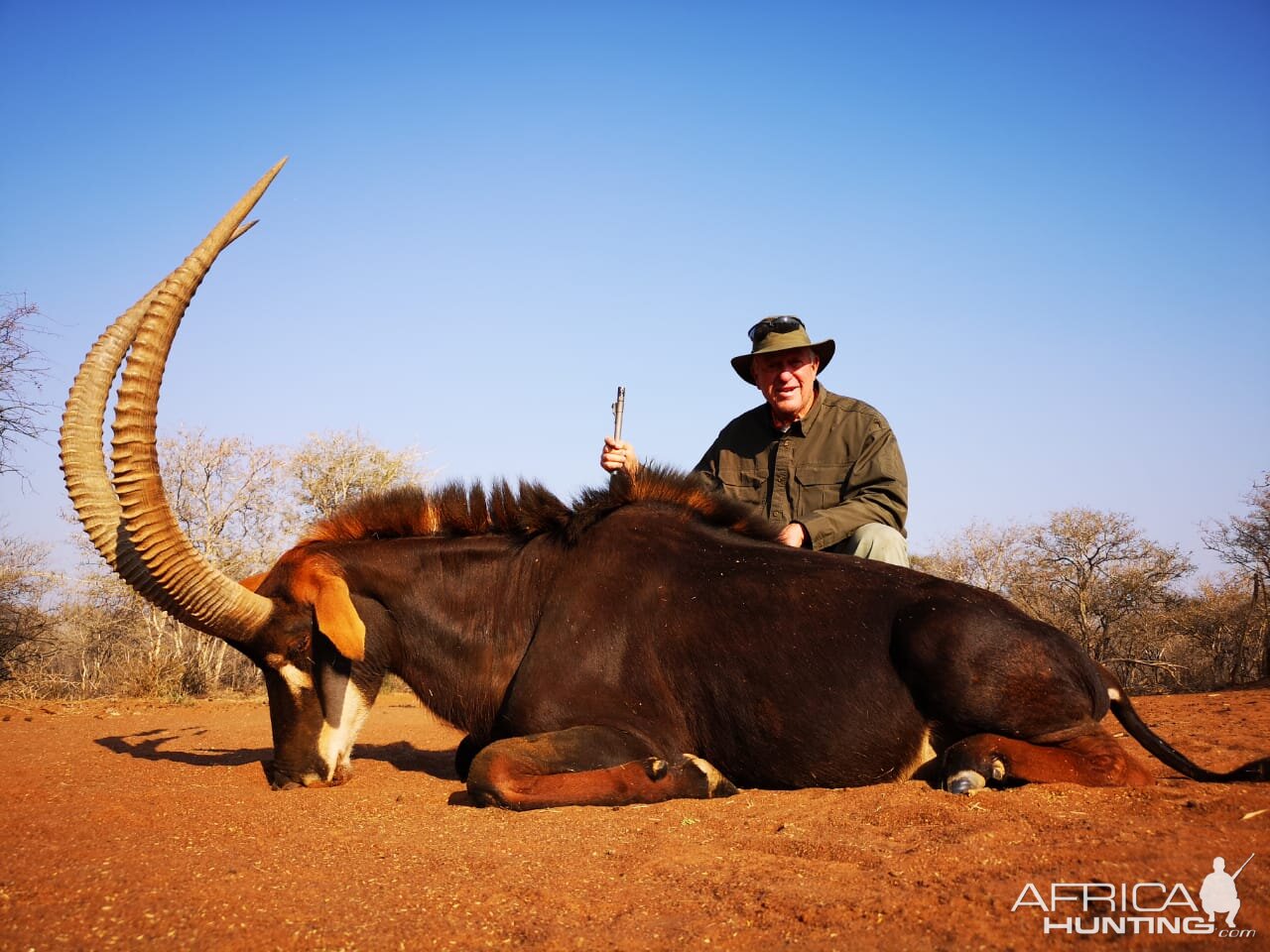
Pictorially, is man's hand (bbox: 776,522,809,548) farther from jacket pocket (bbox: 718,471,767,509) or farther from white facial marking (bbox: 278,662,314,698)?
white facial marking (bbox: 278,662,314,698)

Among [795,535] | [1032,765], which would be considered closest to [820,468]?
[795,535]

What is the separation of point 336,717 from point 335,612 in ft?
2.16

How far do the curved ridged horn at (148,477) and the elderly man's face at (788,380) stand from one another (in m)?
3.76

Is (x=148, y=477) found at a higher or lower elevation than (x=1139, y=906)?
higher

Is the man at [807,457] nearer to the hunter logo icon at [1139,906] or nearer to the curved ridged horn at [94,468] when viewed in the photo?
the curved ridged horn at [94,468]

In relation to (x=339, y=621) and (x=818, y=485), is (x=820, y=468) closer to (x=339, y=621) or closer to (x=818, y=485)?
(x=818, y=485)

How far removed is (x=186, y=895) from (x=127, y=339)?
11.4ft

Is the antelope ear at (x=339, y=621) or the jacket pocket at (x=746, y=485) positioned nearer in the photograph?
the antelope ear at (x=339, y=621)

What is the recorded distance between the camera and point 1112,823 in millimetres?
3584

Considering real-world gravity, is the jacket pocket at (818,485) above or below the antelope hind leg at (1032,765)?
above

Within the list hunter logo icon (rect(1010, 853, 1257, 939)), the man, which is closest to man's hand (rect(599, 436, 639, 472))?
the man

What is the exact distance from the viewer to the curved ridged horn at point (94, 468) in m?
5.09

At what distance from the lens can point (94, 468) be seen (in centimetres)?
514

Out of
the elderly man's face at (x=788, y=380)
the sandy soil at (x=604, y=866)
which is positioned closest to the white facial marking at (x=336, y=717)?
the sandy soil at (x=604, y=866)
